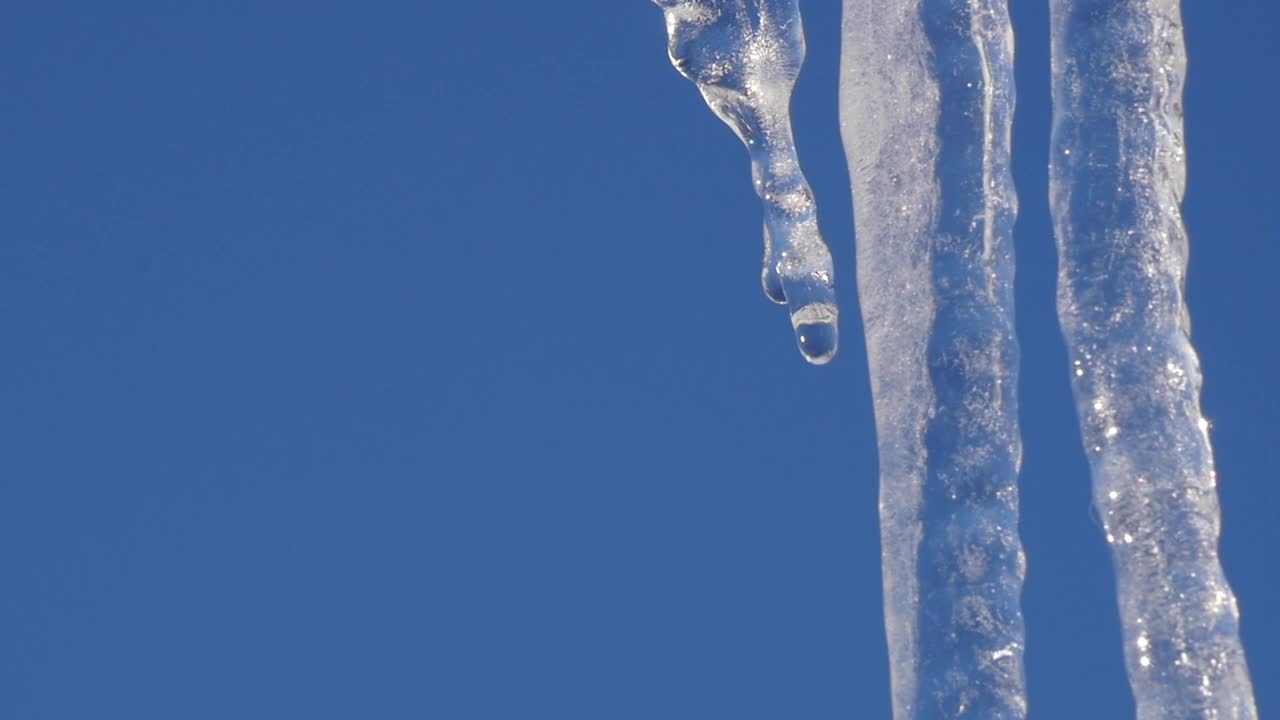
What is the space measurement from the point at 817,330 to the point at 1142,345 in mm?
181

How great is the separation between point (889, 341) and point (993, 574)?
0.15 metres

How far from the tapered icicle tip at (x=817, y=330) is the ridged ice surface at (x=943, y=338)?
2cm

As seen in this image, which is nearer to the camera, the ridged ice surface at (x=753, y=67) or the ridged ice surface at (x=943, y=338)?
the ridged ice surface at (x=943, y=338)

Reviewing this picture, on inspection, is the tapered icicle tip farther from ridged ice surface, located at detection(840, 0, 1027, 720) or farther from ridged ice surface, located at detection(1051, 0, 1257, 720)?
ridged ice surface, located at detection(1051, 0, 1257, 720)

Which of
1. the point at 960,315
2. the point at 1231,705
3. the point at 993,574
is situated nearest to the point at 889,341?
the point at 960,315

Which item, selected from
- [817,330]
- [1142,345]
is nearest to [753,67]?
[817,330]

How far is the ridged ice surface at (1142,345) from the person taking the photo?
34.2 inches

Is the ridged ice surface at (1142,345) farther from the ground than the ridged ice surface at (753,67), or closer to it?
closer to it

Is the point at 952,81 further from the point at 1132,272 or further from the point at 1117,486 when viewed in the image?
the point at 1117,486

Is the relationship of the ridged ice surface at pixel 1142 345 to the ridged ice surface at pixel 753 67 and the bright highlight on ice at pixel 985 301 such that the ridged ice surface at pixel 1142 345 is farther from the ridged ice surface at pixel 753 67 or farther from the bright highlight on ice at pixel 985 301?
the ridged ice surface at pixel 753 67

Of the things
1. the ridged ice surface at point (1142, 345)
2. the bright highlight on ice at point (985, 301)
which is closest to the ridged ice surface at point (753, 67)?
the bright highlight on ice at point (985, 301)

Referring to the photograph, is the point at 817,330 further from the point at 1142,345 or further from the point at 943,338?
the point at 1142,345

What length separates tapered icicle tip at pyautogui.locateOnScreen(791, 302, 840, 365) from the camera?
941mm

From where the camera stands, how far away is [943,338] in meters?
0.91
